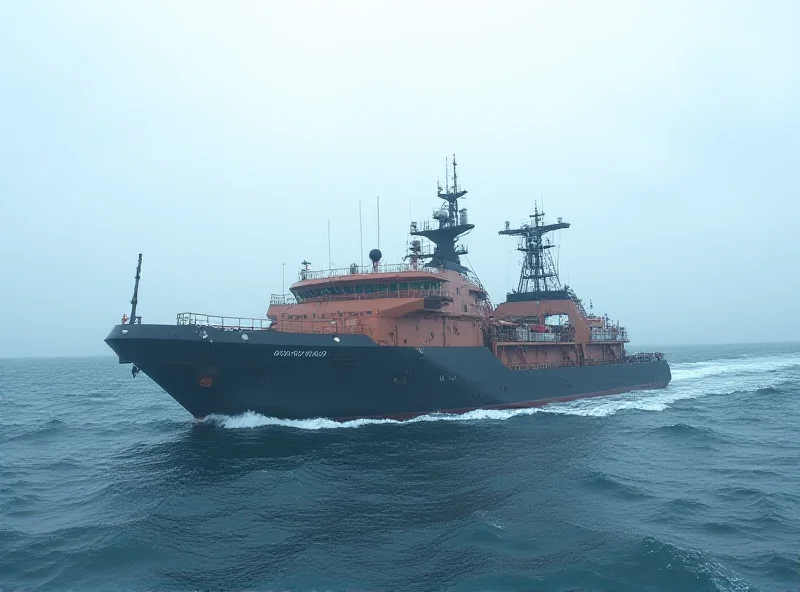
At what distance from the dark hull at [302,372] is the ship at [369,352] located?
5 centimetres

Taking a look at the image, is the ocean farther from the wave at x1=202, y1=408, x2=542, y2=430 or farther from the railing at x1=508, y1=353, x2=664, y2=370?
the railing at x1=508, y1=353, x2=664, y2=370

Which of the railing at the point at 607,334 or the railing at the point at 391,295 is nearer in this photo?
the railing at the point at 391,295

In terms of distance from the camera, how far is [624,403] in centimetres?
3381

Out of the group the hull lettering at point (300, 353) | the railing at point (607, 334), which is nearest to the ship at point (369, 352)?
the hull lettering at point (300, 353)

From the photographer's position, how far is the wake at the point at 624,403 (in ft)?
71.4

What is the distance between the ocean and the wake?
19 cm

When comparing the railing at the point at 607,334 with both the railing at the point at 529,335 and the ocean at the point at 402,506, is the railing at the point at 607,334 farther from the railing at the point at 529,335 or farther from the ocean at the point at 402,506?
the ocean at the point at 402,506

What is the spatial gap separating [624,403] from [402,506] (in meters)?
25.0

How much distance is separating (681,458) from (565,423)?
23.8 feet

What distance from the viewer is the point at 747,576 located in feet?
32.2

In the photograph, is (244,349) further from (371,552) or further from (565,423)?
(565,423)

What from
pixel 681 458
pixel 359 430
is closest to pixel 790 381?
pixel 681 458

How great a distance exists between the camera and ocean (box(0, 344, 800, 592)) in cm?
1009

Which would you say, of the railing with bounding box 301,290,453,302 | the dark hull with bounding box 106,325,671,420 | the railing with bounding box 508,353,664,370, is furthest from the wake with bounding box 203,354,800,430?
the railing with bounding box 301,290,453,302
